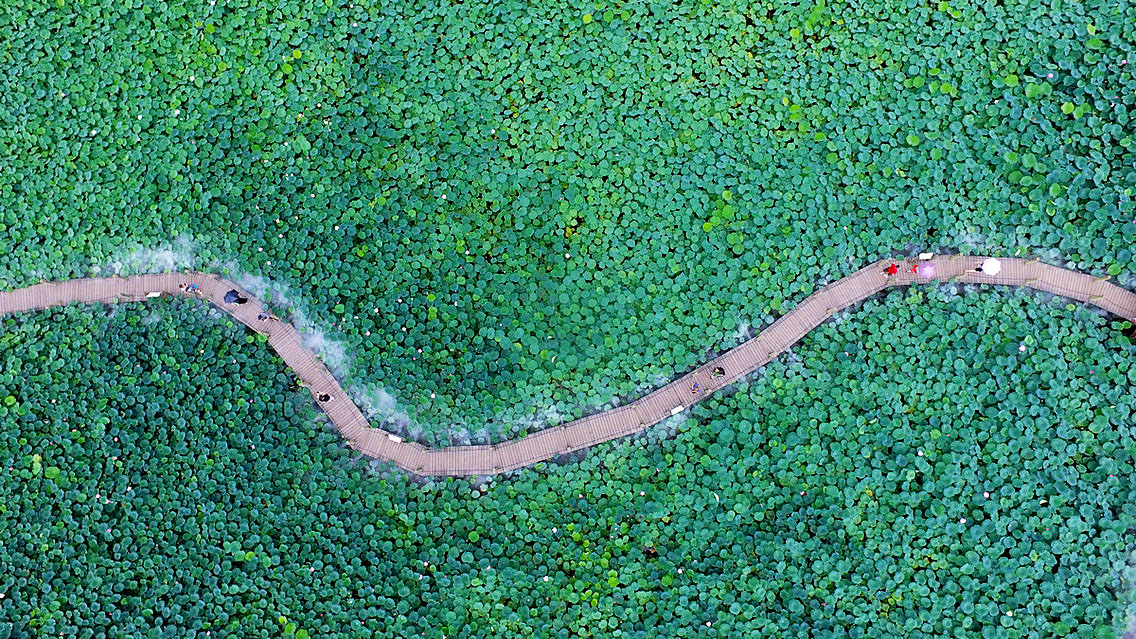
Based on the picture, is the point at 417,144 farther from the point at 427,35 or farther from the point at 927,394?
the point at 927,394

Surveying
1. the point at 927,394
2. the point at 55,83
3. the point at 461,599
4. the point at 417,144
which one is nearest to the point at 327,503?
the point at 461,599

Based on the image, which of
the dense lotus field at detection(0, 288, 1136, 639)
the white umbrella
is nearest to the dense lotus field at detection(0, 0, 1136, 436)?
the white umbrella

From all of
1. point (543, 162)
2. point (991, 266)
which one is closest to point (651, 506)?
point (543, 162)

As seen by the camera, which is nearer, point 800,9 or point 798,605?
point 798,605

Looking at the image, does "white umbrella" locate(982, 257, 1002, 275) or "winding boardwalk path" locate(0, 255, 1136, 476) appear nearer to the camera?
"white umbrella" locate(982, 257, 1002, 275)

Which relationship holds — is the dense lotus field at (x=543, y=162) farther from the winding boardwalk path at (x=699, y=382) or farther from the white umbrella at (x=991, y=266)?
the white umbrella at (x=991, y=266)

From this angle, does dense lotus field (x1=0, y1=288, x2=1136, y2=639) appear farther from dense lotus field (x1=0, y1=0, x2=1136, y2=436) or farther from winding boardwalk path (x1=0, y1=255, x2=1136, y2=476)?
dense lotus field (x1=0, y1=0, x2=1136, y2=436)
